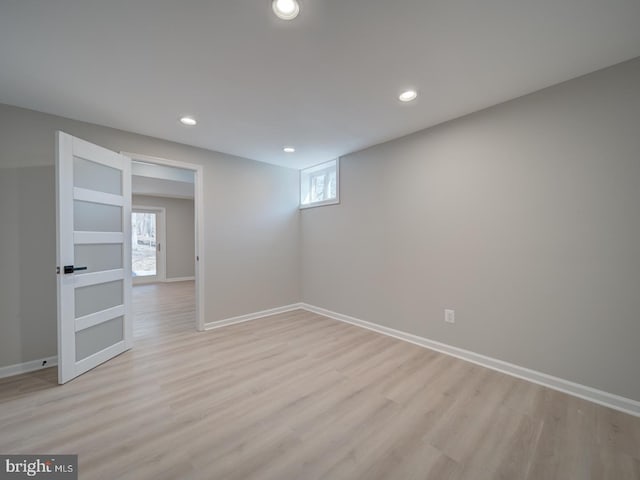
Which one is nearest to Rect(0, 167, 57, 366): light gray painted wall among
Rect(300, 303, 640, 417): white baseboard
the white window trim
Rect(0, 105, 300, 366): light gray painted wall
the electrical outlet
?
Rect(0, 105, 300, 366): light gray painted wall

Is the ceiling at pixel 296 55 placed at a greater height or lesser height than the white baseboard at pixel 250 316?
greater

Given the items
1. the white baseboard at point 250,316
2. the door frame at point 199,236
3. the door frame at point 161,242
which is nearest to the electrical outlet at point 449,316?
the white baseboard at point 250,316

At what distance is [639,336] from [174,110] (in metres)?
4.22

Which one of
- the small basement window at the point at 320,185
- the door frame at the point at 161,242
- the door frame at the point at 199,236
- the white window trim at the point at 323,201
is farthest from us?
the door frame at the point at 161,242

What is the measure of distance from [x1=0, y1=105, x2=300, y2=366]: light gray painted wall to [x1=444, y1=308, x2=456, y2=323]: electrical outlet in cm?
251

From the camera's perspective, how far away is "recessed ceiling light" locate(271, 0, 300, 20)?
1349 millimetres

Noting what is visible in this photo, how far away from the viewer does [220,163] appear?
3607mm

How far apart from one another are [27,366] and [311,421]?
111 inches

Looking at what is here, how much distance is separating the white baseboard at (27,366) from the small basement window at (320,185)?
141 inches

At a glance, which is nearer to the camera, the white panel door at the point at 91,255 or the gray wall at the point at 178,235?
the white panel door at the point at 91,255

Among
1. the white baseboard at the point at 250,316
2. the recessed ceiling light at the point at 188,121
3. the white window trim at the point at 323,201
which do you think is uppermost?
the recessed ceiling light at the point at 188,121

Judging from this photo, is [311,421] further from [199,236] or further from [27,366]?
[27,366]

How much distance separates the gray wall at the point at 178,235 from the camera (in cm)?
752

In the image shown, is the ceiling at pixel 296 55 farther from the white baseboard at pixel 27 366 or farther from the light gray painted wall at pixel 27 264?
the white baseboard at pixel 27 366
